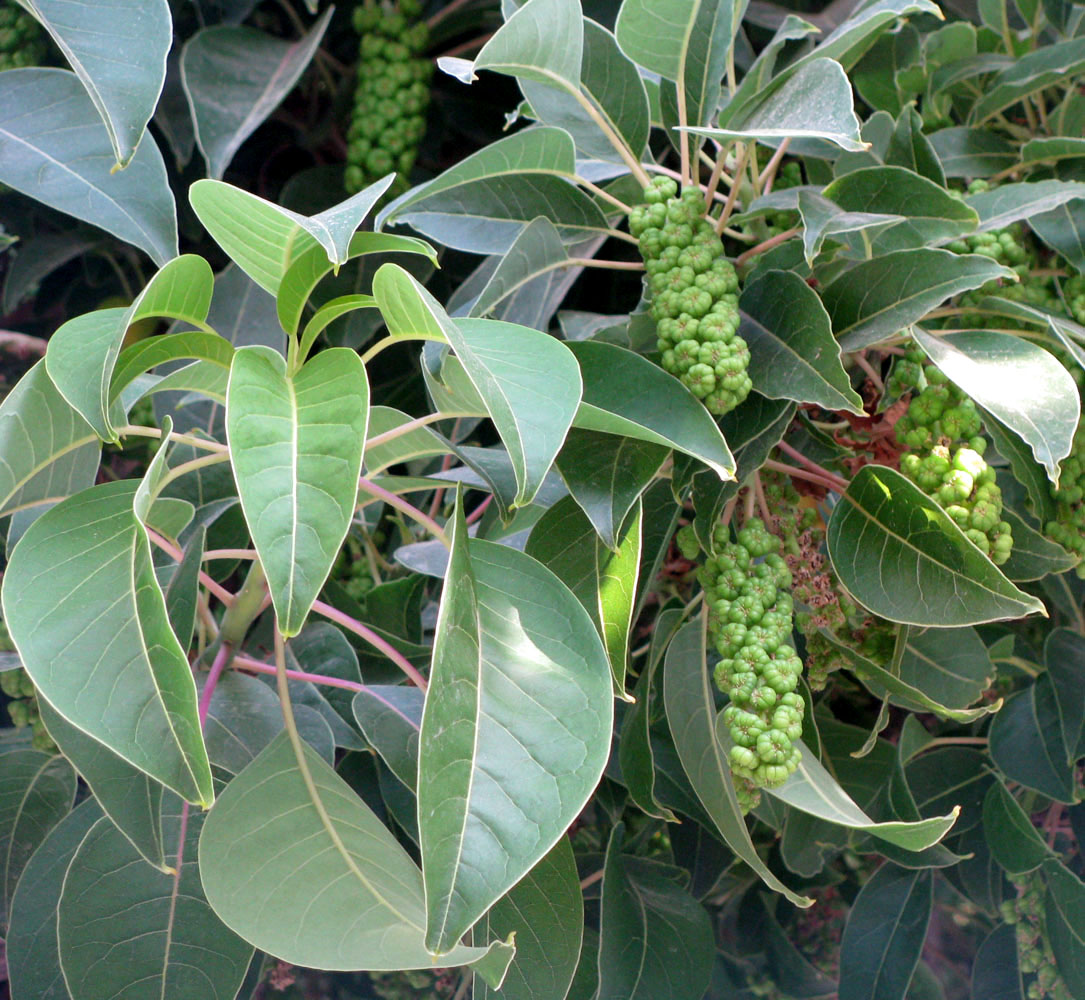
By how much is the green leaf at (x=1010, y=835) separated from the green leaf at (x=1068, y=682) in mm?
75

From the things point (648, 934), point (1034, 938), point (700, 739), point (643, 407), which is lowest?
point (1034, 938)

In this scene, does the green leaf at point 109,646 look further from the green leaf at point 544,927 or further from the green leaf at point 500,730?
the green leaf at point 544,927

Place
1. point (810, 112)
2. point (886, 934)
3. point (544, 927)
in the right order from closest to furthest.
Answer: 1. point (810, 112)
2. point (544, 927)
3. point (886, 934)

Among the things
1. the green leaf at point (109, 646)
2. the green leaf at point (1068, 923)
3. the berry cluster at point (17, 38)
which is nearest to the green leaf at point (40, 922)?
the green leaf at point (109, 646)

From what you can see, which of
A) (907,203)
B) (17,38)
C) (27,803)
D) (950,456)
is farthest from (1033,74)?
(27,803)

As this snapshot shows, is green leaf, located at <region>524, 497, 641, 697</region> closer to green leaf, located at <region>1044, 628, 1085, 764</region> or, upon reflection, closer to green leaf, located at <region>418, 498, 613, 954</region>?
green leaf, located at <region>418, 498, 613, 954</region>

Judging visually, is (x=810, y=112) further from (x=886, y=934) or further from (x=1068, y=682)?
(x=886, y=934)

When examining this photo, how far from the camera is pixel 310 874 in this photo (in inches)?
24.0

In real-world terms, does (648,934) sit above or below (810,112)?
below

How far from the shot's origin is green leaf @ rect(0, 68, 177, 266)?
2.39 ft

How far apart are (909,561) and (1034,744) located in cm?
43

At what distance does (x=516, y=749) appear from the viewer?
0.51 m

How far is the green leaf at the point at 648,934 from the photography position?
87 cm

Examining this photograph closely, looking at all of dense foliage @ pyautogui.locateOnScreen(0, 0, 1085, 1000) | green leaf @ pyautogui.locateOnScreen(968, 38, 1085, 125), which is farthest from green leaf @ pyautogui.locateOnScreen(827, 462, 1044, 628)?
green leaf @ pyautogui.locateOnScreen(968, 38, 1085, 125)
